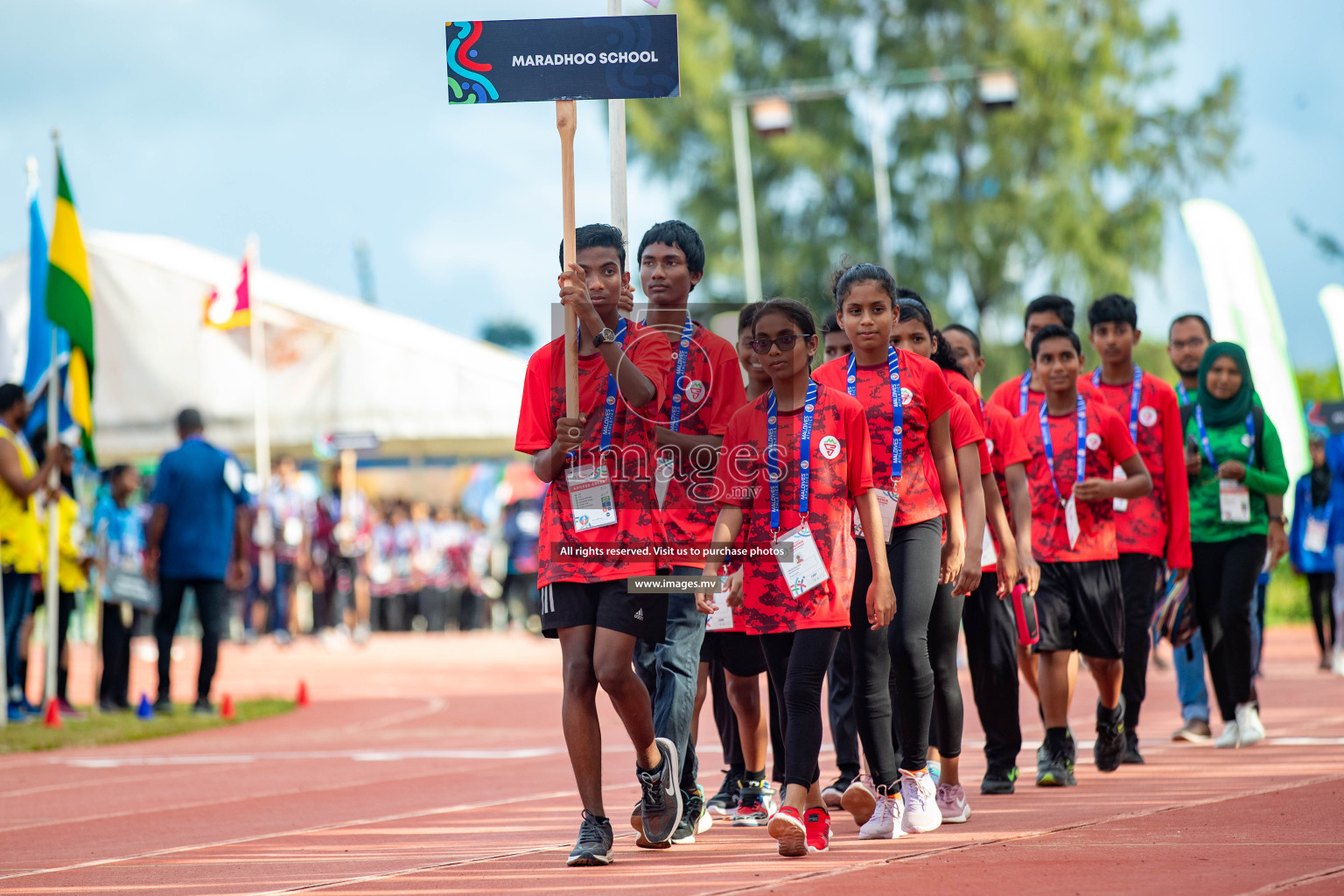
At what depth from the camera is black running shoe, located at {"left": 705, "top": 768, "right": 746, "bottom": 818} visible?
7164 millimetres

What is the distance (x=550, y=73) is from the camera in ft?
20.4

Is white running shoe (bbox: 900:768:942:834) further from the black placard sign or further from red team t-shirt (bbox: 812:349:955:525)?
the black placard sign

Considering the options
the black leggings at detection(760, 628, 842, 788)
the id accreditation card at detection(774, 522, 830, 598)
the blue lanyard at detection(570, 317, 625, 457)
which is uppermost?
the blue lanyard at detection(570, 317, 625, 457)

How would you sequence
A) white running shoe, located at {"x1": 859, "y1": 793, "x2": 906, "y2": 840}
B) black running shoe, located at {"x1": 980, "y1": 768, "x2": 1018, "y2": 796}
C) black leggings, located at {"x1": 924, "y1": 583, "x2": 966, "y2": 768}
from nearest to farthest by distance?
1. white running shoe, located at {"x1": 859, "y1": 793, "x2": 906, "y2": 840}
2. black leggings, located at {"x1": 924, "y1": 583, "x2": 966, "y2": 768}
3. black running shoe, located at {"x1": 980, "y1": 768, "x2": 1018, "y2": 796}

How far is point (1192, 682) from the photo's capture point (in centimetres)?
978

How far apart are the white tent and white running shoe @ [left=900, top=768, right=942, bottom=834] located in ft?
92.1

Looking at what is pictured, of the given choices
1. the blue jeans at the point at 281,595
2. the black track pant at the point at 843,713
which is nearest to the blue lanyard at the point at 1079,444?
the black track pant at the point at 843,713

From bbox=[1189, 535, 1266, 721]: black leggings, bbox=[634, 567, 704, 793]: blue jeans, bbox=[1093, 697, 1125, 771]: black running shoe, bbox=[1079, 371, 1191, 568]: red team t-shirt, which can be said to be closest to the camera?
bbox=[634, 567, 704, 793]: blue jeans

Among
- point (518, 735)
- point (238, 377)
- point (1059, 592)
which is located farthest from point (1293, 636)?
point (238, 377)

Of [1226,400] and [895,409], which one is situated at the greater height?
[1226,400]

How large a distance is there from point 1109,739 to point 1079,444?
1.43 m

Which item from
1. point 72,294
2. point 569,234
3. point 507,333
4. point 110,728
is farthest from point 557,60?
point 507,333

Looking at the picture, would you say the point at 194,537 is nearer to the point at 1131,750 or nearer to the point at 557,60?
the point at 1131,750

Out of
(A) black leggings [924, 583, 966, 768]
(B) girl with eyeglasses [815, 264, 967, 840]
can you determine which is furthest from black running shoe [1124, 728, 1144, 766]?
(B) girl with eyeglasses [815, 264, 967, 840]
